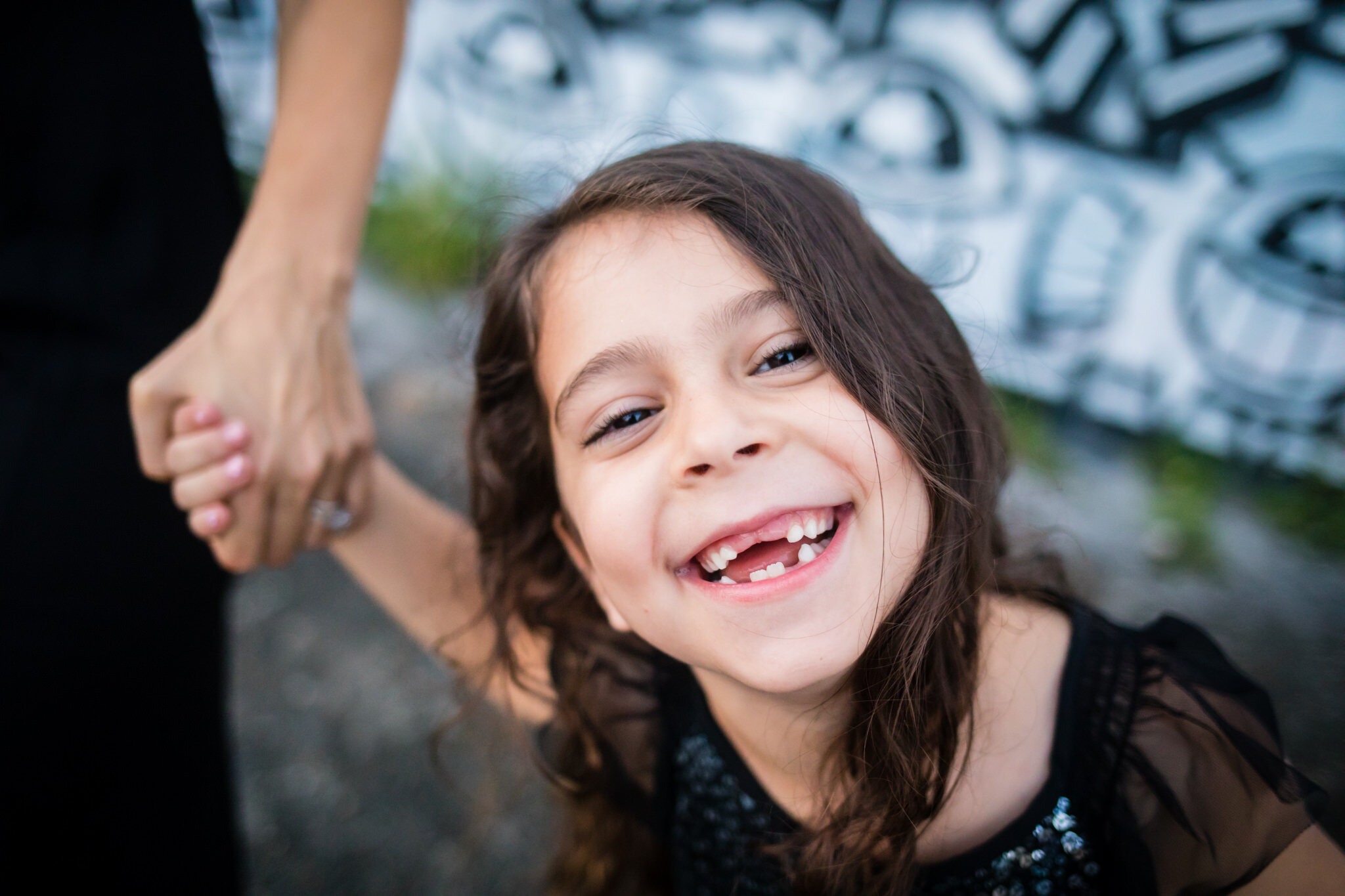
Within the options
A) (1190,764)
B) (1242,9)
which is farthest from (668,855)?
(1242,9)

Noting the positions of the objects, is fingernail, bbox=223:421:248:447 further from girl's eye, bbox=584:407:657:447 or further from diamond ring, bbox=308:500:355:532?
girl's eye, bbox=584:407:657:447

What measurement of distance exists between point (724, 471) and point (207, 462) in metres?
0.91

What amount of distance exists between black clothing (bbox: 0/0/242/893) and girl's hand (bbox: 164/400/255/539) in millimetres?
152

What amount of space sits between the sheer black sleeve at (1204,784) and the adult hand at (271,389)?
1.42 metres

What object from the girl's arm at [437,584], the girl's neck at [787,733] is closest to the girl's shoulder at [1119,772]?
the girl's neck at [787,733]

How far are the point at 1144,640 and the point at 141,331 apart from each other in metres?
→ 1.83

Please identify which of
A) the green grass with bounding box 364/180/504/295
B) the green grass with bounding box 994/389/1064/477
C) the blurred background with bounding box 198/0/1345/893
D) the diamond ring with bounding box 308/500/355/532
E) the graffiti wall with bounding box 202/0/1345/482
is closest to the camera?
the diamond ring with bounding box 308/500/355/532

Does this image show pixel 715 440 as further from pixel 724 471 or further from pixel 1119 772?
pixel 1119 772

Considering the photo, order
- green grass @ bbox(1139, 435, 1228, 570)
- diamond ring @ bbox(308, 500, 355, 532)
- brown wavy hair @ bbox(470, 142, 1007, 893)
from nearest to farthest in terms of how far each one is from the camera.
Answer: brown wavy hair @ bbox(470, 142, 1007, 893), diamond ring @ bbox(308, 500, 355, 532), green grass @ bbox(1139, 435, 1228, 570)

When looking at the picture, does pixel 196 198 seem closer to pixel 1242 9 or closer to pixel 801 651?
pixel 801 651

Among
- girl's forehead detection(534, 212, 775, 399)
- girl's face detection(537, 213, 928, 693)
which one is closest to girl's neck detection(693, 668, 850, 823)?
girl's face detection(537, 213, 928, 693)

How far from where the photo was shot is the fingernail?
143 centimetres

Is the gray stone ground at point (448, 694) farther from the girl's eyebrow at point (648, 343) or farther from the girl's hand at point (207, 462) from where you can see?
the girl's eyebrow at point (648, 343)

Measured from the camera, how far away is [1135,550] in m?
2.64
